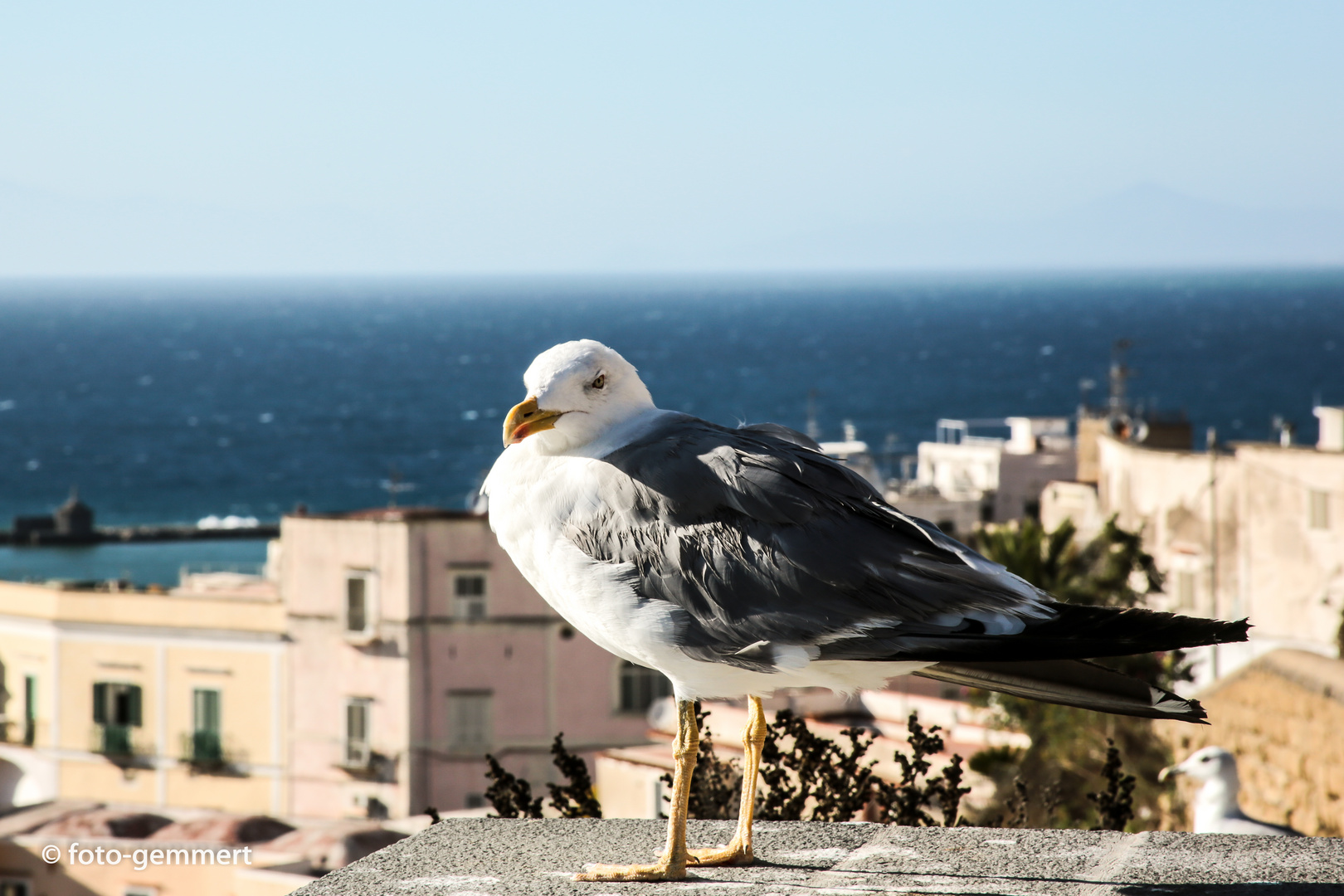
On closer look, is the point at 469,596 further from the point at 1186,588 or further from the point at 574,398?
the point at 574,398

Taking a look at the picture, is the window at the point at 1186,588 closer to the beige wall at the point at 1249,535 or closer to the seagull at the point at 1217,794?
the beige wall at the point at 1249,535

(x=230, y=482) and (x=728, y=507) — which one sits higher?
(x=728, y=507)

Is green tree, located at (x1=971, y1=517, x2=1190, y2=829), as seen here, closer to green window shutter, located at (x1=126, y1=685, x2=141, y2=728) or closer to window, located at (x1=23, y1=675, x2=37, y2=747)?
green window shutter, located at (x1=126, y1=685, x2=141, y2=728)

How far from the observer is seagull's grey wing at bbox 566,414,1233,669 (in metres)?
4.54

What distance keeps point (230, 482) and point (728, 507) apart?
108 meters

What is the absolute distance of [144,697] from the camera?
33812 millimetres

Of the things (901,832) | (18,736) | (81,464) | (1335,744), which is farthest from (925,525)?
(81,464)

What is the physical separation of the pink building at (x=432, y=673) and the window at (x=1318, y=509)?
1186 cm

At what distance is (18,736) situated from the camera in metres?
35.4

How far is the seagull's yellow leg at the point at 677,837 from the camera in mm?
5223

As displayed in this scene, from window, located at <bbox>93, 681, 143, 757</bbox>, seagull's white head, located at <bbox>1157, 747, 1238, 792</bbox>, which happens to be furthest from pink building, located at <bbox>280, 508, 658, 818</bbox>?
seagull's white head, located at <bbox>1157, 747, 1238, 792</bbox>

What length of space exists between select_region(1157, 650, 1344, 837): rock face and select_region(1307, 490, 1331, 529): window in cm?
1563

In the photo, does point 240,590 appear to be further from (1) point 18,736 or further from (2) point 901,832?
(2) point 901,832

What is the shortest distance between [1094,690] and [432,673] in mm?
27755
